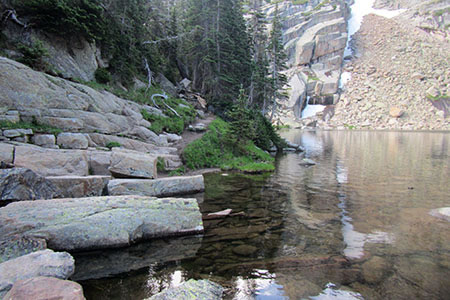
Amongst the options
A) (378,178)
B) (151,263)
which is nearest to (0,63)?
(151,263)

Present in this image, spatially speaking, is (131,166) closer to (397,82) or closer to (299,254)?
(299,254)

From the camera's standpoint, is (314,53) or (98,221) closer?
(98,221)

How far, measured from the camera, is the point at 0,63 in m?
10.9

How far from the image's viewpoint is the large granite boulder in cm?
835

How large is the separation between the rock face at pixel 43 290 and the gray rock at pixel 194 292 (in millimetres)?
1116

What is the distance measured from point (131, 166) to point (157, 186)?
1.48 m

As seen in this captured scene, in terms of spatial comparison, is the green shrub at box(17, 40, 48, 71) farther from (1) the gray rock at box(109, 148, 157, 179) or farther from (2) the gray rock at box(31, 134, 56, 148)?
(1) the gray rock at box(109, 148, 157, 179)

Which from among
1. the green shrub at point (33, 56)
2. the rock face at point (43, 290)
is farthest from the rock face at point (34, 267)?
the green shrub at point (33, 56)

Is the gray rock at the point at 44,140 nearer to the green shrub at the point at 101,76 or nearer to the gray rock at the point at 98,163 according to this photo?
the gray rock at the point at 98,163

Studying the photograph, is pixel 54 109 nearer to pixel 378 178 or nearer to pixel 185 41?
pixel 378 178

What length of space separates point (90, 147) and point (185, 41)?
24.6 meters

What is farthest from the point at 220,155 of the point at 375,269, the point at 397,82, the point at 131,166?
the point at 397,82

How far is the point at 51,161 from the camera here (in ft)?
29.0

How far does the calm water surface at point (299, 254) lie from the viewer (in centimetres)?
451
